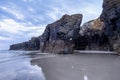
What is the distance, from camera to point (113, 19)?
1409 inches

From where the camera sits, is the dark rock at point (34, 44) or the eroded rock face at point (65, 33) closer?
Result: the eroded rock face at point (65, 33)

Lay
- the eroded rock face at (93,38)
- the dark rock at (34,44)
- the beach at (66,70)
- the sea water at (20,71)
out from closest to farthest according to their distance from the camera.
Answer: the beach at (66,70), the sea water at (20,71), the eroded rock face at (93,38), the dark rock at (34,44)

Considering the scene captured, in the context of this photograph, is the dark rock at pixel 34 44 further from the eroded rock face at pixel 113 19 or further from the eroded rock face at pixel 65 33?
the eroded rock face at pixel 113 19

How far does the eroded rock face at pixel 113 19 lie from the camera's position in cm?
3434

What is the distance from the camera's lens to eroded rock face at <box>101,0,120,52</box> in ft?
113

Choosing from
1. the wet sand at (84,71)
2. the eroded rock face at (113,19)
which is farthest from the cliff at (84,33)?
the wet sand at (84,71)

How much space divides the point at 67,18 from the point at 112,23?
46.9ft

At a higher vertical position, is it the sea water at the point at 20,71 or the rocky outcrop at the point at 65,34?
the rocky outcrop at the point at 65,34

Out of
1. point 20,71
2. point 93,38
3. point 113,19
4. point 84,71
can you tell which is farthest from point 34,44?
point 84,71

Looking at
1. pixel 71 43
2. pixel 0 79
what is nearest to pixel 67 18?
pixel 71 43

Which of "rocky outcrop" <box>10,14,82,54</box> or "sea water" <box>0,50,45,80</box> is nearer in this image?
"sea water" <box>0,50,45,80</box>

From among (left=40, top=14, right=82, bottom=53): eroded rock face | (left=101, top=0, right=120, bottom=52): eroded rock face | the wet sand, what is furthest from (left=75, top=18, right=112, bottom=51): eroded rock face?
the wet sand

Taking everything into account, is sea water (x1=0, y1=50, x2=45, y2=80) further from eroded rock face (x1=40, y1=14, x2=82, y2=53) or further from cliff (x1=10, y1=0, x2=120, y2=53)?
eroded rock face (x1=40, y1=14, x2=82, y2=53)

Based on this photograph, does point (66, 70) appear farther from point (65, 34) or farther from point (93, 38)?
point (93, 38)
